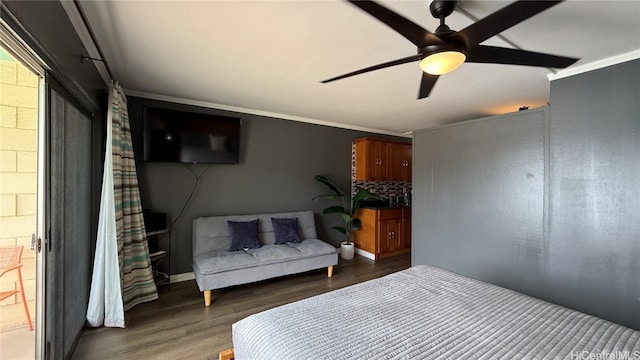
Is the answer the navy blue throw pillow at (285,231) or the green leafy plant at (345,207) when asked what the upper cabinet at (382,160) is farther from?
the navy blue throw pillow at (285,231)

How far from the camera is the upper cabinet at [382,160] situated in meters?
4.62

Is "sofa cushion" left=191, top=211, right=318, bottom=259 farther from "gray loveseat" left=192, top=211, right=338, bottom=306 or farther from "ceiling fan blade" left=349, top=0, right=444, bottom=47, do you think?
"ceiling fan blade" left=349, top=0, right=444, bottom=47

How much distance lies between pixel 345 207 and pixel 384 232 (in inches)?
33.0

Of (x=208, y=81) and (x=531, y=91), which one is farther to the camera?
(x=531, y=91)

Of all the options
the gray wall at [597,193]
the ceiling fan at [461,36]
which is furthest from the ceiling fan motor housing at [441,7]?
the gray wall at [597,193]

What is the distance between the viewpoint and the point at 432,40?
1.27m

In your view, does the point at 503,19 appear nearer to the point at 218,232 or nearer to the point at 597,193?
the point at 597,193

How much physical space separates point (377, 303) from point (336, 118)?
325 centimetres

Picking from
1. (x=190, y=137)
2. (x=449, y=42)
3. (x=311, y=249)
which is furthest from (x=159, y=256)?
(x=449, y=42)

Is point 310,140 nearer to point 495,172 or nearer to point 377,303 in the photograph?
point 495,172

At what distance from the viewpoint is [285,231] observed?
11.7 ft

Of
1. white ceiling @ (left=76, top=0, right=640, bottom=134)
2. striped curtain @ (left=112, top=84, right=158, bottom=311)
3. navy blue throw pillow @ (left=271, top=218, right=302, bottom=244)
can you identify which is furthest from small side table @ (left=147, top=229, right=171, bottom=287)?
white ceiling @ (left=76, top=0, right=640, bottom=134)

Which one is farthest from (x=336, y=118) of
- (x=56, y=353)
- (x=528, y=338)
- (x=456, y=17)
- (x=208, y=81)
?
(x=56, y=353)

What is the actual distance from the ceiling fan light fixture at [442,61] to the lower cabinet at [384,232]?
10.3ft
